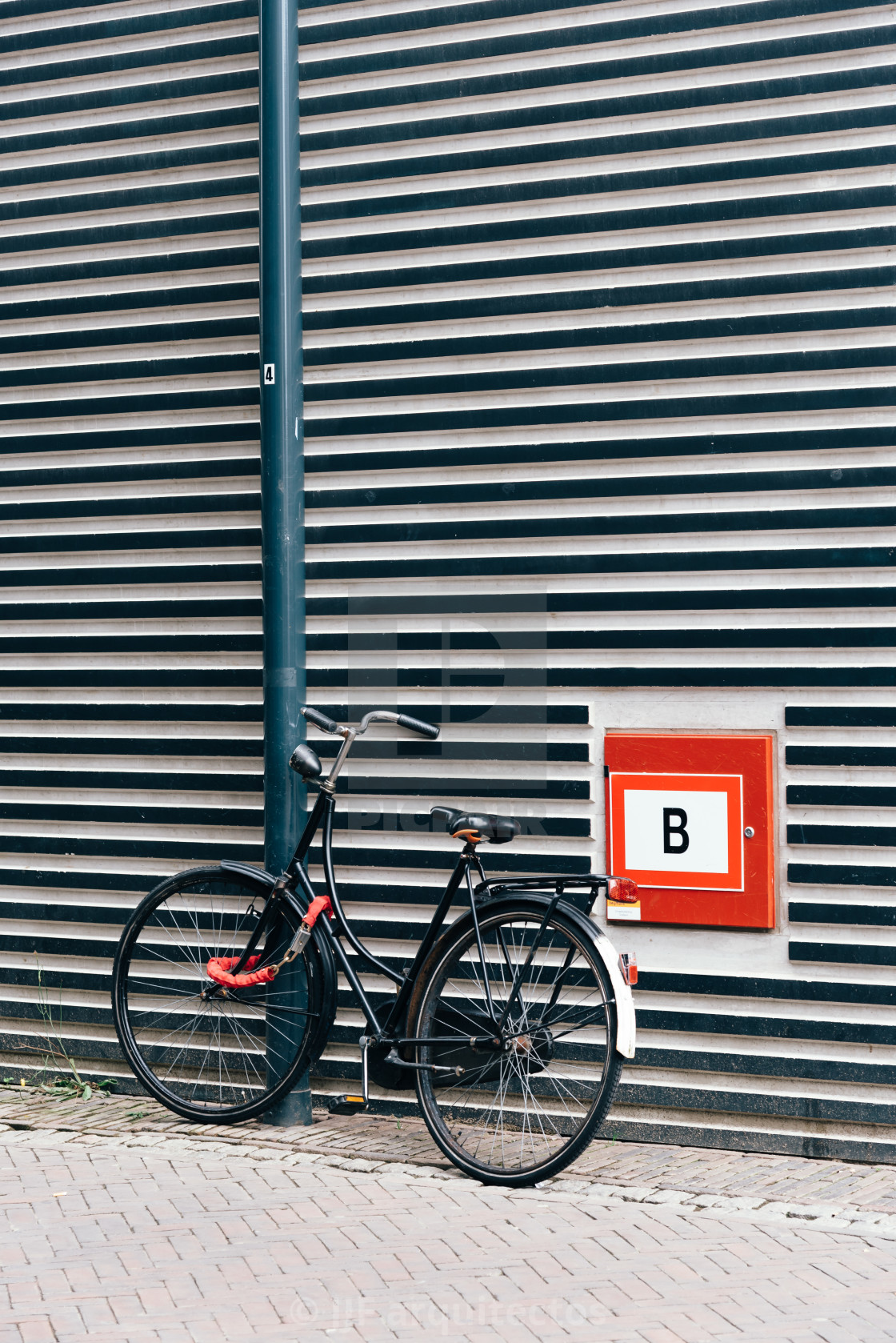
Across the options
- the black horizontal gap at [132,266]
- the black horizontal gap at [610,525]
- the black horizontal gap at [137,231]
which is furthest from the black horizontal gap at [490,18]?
the black horizontal gap at [610,525]

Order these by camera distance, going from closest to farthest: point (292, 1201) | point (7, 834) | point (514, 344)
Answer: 1. point (292, 1201)
2. point (514, 344)
3. point (7, 834)

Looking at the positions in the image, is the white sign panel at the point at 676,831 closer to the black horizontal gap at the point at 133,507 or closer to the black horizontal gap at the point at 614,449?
the black horizontal gap at the point at 614,449

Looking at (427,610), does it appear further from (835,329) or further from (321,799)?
(835,329)

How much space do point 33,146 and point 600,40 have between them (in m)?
2.54

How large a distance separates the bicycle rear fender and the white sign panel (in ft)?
1.72

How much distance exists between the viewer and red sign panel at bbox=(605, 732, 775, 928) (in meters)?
5.18

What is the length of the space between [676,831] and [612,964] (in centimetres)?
73

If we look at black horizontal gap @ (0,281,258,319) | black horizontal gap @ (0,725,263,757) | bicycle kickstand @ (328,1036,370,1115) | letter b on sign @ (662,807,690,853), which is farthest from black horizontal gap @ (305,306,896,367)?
bicycle kickstand @ (328,1036,370,1115)

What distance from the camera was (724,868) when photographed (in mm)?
5223

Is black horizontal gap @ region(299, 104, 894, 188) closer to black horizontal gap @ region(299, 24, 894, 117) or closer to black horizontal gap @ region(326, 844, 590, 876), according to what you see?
black horizontal gap @ region(299, 24, 894, 117)

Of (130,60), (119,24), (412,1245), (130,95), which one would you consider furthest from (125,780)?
(119,24)

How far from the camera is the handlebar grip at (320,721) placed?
531cm

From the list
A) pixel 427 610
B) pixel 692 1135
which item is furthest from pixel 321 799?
pixel 692 1135

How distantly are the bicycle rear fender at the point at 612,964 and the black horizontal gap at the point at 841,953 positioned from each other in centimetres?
71
